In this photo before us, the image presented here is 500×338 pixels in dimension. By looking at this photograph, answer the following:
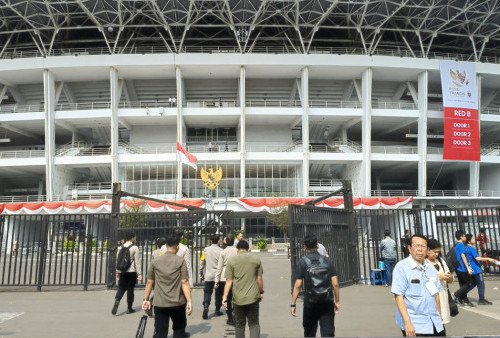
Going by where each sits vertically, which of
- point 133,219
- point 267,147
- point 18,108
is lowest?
point 133,219

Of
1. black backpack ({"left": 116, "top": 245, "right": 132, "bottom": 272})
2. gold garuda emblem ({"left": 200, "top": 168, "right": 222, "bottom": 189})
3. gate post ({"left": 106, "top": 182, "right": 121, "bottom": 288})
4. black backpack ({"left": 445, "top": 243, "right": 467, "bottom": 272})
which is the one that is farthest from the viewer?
gold garuda emblem ({"left": 200, "top": 168, "right": 222, "bottom": 189})

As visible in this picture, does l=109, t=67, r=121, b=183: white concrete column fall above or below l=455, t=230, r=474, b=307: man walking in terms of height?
above

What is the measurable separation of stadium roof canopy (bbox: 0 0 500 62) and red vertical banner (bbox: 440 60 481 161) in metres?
3.15

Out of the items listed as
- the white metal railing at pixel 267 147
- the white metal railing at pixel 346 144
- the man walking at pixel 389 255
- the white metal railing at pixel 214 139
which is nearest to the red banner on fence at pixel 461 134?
the white metal railing at pixel 346 144

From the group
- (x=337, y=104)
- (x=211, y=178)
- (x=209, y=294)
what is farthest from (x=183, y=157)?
(x=209, y=294)

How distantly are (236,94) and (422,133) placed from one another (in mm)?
18528

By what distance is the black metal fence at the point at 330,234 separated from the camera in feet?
28.8

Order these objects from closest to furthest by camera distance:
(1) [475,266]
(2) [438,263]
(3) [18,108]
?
(2) [438,263], (1) [475,266], (3) [18,108]

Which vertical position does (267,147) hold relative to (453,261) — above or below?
above

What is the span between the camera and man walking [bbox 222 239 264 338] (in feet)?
16.9

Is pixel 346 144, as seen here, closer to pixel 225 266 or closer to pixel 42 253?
pixel 42 253

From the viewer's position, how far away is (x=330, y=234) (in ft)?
33.1

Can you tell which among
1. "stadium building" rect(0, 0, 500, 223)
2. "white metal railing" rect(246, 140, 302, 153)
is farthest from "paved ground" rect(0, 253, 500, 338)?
"white metal railing" rect(246, 140, 302, 153)

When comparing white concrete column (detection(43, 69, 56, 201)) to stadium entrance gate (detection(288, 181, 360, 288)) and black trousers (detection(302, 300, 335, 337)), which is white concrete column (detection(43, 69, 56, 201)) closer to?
stadium entrance gate (detection(288, 181, 360, 288))
